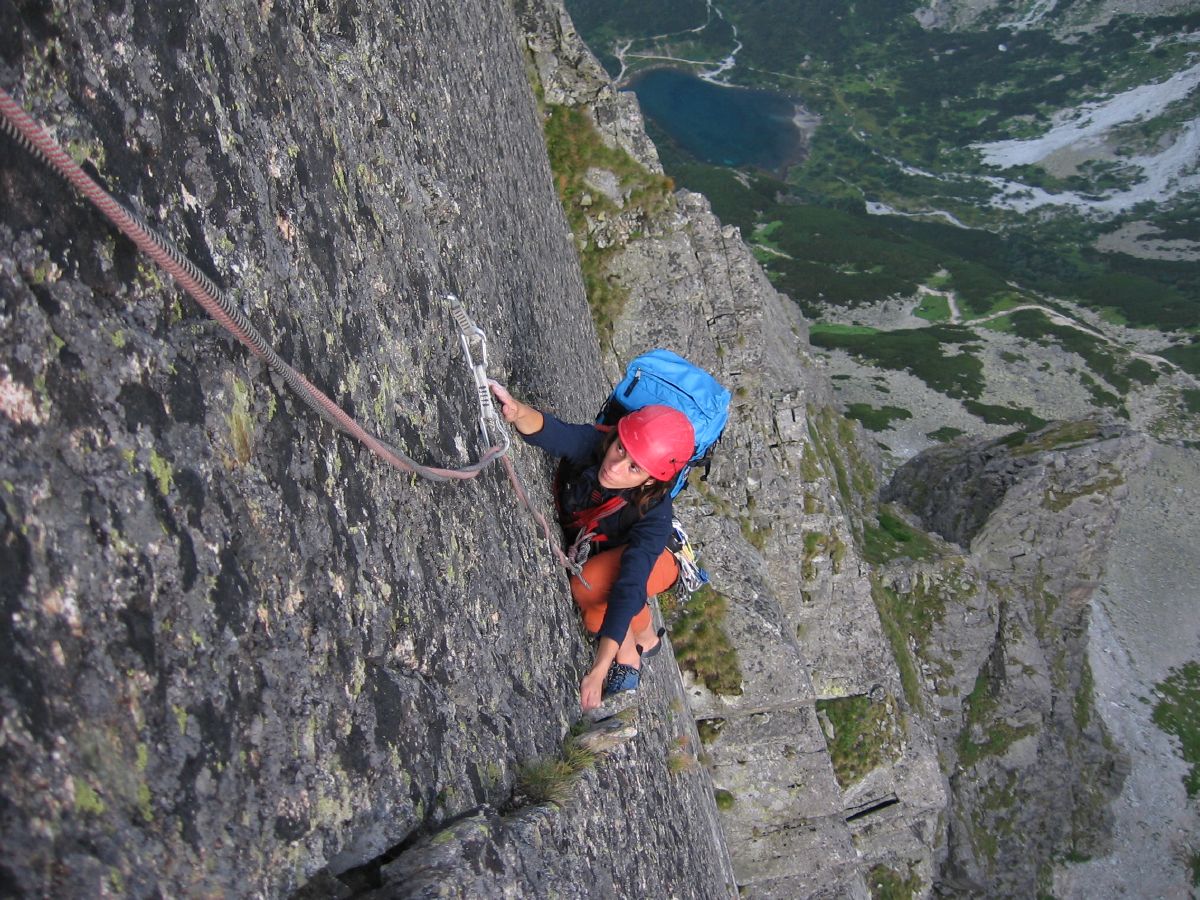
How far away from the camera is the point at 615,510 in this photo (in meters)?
8.17

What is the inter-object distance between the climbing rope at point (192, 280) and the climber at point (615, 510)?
2.27m

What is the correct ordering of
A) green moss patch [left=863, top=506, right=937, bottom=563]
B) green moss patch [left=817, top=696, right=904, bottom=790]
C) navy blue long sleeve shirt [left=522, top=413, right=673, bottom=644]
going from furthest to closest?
green moss patch [left=863, top=506, right=937, bottom=563], green moss patch [left=817, top=696, right=904, bottom=790], navy blue long sleeve shirt [left=522, top=413, right=673, bottom=644]

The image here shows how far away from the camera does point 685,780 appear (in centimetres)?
1010

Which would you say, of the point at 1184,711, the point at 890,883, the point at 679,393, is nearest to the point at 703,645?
the point at 679,393

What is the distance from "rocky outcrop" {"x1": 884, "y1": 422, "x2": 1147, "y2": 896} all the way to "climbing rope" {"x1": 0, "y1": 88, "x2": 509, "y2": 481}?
31.7 metres

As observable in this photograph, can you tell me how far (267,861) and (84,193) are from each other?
2.55 meters

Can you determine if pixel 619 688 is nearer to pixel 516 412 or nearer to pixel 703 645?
pixel 516 412

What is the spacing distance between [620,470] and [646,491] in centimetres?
42

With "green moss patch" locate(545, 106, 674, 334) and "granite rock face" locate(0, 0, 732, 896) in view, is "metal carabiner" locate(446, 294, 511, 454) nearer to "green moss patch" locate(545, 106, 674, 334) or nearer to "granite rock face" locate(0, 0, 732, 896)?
"granite rock face" locate(0, 0, 732, 896)

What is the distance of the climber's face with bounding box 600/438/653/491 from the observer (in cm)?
758

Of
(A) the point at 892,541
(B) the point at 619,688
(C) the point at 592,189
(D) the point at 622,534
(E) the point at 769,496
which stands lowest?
(B) the point at 619,688

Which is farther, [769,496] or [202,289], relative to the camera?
[769,496]

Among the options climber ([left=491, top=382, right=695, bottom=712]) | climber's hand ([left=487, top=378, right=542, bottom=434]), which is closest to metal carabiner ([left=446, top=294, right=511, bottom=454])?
climber's hand ([left=487, top=378, right=542, bottom=434])

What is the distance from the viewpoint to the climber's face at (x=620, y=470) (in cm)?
758
